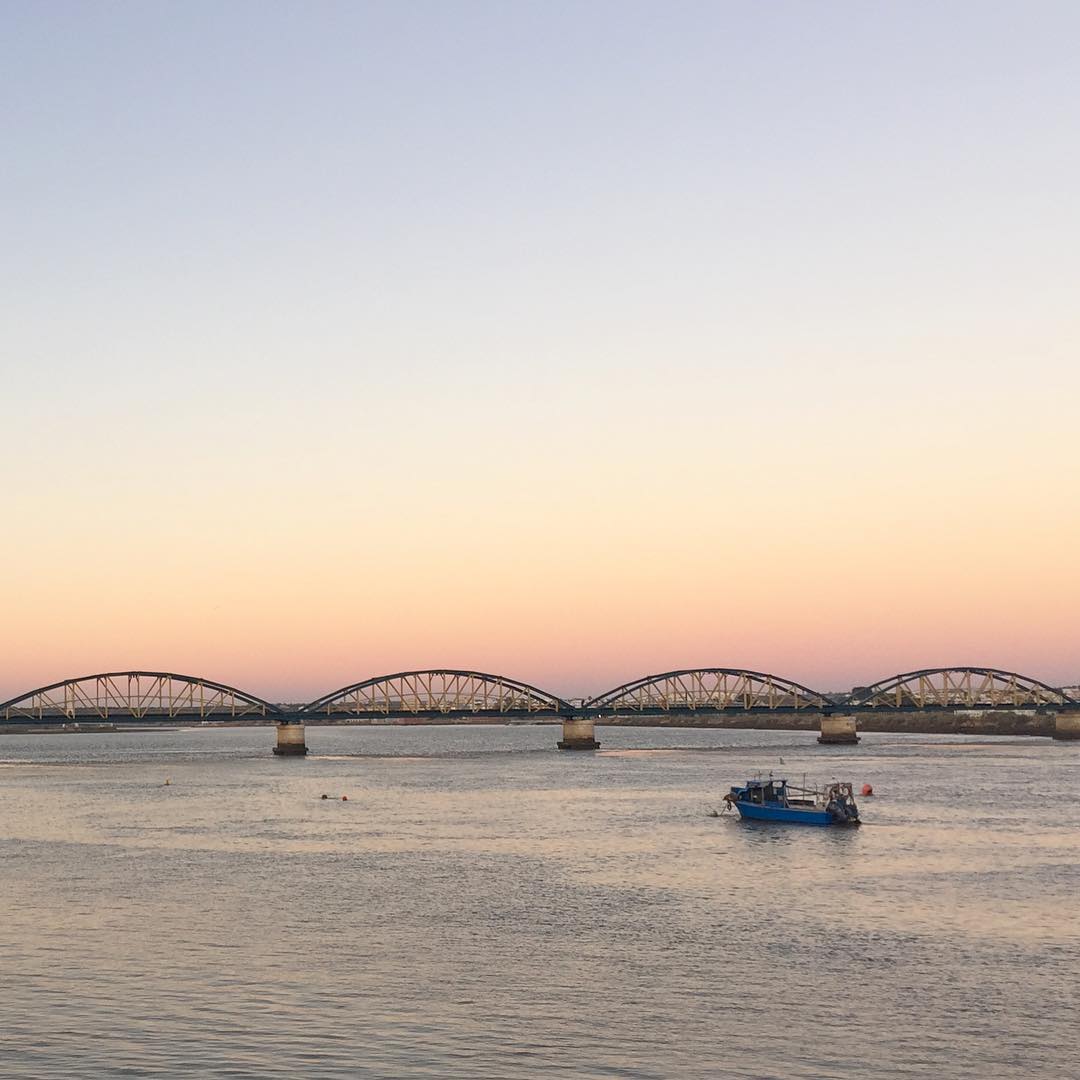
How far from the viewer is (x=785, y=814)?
104812 millimetres

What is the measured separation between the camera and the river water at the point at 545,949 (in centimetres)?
3722

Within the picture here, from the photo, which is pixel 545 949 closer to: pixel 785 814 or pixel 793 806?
pixel 785 814

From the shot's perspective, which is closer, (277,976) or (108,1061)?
(108,1061)

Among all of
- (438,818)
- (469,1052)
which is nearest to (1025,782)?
(438,818)

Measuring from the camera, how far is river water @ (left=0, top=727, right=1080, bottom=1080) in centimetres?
3722

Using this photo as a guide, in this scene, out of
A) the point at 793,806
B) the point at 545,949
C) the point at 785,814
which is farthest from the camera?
the point at 793,806

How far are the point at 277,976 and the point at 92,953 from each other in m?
9.13

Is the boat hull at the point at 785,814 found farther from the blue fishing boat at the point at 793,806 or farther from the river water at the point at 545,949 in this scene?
the river water at the point at 545,949

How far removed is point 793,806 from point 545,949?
193ft

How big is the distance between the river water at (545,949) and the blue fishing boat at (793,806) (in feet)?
6.44

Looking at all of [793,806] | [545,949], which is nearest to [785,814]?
[793,806]

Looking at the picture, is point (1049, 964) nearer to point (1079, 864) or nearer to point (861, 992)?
point (861, 992)

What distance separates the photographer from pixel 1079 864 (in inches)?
2936

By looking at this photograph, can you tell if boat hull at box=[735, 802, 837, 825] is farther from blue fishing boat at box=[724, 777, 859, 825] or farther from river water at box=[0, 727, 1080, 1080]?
river water at box=[0, 727, 1080, 1080]
